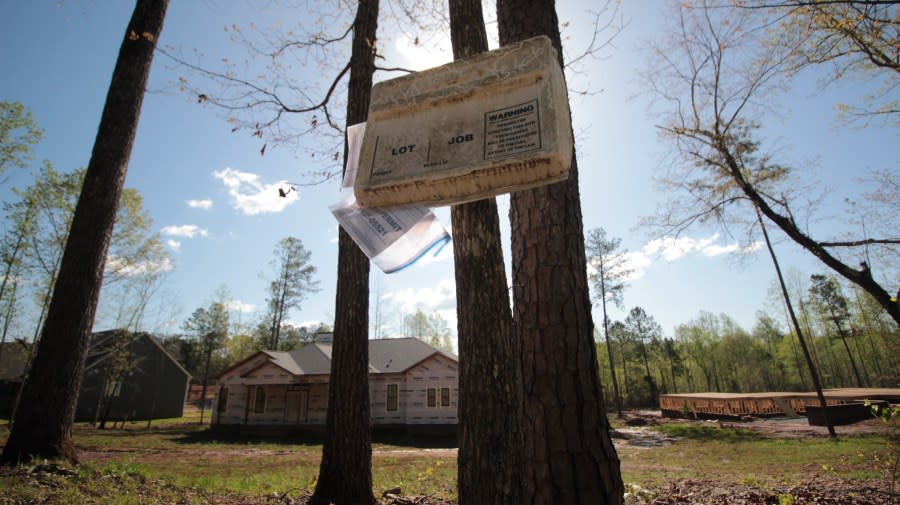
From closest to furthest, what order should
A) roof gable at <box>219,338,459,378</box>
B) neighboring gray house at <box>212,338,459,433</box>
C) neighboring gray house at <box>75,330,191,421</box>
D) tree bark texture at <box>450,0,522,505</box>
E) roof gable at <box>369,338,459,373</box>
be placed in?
tree bark texture at <box>450,0,522,505</box>
neighboring gray house at <box>212,338,459,433</box>
roof gable at <box>219,338,459,378</box>
roof gable at <box>369,338,459,373</box>
neighboring gray house at <box>75,330,191,421</box>

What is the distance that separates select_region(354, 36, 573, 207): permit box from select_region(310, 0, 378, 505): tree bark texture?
3.85 meters

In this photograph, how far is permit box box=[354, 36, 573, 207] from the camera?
1.04 m

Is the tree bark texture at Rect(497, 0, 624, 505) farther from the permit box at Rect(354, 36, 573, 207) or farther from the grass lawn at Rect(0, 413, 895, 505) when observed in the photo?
the grass lawn at Rect(0, 413, 895, 505)

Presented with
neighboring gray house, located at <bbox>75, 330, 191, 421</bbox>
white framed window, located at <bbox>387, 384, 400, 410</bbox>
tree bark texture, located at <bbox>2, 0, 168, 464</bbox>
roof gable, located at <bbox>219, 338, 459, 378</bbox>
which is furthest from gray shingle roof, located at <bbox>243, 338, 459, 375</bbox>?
tree bark texture, located at <bbox>2, 0, 168, 464</bbox>

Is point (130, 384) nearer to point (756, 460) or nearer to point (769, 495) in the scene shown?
point (756, 460)

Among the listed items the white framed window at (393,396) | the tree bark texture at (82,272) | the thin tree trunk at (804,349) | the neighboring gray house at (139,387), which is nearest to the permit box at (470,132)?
the tree bark texture at (82,272)

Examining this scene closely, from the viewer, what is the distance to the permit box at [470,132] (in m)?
1.04

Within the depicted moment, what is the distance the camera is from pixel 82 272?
5.31 meters

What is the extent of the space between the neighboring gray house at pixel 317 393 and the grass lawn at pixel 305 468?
2.44 metres

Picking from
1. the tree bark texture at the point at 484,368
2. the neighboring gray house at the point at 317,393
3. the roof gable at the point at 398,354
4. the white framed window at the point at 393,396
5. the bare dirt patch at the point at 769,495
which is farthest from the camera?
the roof gable at the point at 398,354

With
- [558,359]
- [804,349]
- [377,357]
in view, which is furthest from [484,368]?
[377,357]

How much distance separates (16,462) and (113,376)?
24923 millimetres

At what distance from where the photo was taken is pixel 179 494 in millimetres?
5109

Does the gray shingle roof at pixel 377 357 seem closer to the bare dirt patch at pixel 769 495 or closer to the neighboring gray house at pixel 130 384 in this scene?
the neighboring gray house at pixel 130 384
